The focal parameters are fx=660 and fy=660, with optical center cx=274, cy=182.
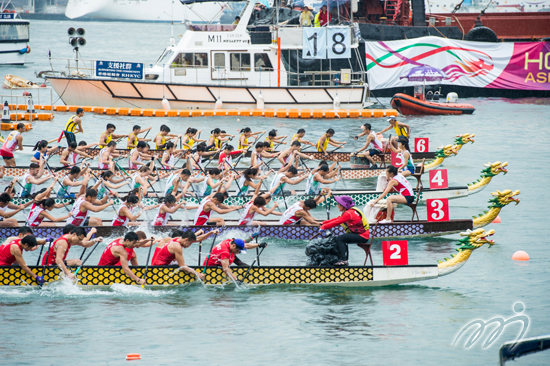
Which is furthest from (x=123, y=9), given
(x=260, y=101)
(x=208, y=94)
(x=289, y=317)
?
(x=289, y=317)

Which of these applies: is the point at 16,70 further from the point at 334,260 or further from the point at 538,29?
the point at 334,260

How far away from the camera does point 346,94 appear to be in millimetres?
31922

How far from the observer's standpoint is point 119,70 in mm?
31406

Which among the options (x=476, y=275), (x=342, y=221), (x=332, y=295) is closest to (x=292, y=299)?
(x=332, y=295)

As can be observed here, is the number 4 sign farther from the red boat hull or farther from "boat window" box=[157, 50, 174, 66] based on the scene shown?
"boat window" box=[157, 50, 174, 66]

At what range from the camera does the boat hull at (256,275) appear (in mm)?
11453

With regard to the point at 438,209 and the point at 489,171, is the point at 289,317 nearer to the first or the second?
the point at 438,209

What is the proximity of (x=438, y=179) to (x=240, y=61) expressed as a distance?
1610 centimetres

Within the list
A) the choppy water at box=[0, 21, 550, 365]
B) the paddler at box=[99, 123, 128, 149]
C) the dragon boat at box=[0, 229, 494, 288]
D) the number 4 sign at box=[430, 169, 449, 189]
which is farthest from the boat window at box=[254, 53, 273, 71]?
the dragon boat at box=[0, 229, 494, 288]

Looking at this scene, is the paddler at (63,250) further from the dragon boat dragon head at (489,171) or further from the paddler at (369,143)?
the paddler at (369,143)

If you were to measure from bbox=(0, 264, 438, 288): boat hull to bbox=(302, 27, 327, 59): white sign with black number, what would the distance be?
2031 centimetres

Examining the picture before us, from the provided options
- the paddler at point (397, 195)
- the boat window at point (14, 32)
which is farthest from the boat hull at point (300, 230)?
the boat window at point (14, 32)

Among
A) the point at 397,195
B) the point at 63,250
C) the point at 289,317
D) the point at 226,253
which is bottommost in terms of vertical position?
the point at 289,317

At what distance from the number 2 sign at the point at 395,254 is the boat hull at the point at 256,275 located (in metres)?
0.09
